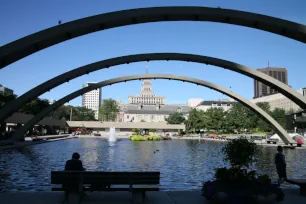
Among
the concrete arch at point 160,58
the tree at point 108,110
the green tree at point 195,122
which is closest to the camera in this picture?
the concrete arch at point 160,58

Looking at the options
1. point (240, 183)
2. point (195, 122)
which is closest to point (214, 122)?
point (195, 122)

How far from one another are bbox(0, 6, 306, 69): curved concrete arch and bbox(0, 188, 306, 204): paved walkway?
706 centimetres

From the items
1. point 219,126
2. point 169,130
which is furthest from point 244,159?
point 169,130

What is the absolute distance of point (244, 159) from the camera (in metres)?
8.11

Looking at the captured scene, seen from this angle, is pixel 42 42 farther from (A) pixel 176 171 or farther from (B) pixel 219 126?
(B) pixel 219 126

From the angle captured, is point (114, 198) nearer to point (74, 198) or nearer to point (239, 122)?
point (74, 198)

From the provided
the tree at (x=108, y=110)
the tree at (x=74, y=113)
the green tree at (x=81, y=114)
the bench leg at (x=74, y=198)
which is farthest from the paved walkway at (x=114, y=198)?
the tree at (x=108, y=110)

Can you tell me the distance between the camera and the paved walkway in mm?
8047

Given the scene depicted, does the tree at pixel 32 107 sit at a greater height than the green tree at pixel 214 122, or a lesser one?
greater

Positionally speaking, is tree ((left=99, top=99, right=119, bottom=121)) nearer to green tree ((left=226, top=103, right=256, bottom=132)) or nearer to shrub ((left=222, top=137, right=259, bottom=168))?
green tree ((left=226, top=103, right=256, bottom=132))

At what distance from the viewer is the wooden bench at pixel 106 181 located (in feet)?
26.1

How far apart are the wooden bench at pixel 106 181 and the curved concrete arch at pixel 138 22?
24.6ft

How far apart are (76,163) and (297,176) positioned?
10.9 meters

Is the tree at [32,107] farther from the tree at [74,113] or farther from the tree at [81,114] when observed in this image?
the tree at [81,114]
